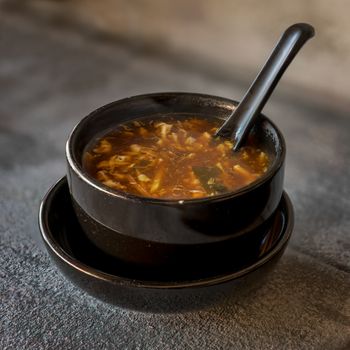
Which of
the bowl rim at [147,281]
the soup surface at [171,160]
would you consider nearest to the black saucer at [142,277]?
the bowl rim at [147,281]

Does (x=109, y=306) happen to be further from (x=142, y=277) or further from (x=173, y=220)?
(x=173, y=220)

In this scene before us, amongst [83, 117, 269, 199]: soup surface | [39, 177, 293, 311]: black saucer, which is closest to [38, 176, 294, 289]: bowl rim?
[39, 177, 293, 311]: black saucer

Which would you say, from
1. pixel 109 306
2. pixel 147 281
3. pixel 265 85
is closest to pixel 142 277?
pixel 147 281

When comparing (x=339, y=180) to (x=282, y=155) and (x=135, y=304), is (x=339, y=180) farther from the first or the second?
(x=135, y=304)

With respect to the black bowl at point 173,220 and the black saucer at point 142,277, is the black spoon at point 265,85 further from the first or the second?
the black saucer at point 142,277

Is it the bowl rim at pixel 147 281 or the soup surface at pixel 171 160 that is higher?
the soup surface at pixel 171 160

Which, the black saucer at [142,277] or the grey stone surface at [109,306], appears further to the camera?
the grey stone surface at [109,306]
